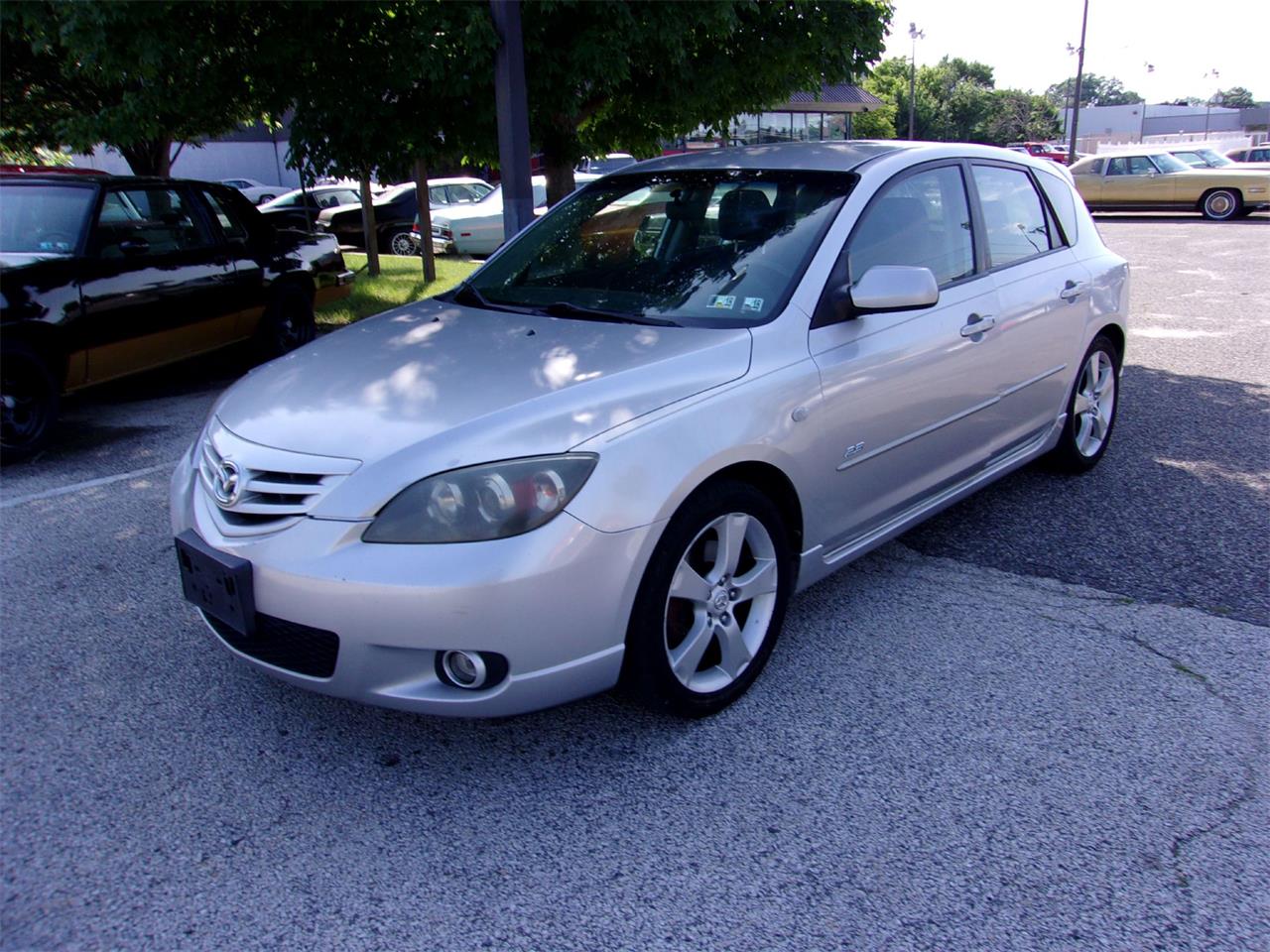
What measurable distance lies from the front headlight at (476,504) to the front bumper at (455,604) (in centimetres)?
3

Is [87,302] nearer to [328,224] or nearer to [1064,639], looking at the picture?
[1064,639]

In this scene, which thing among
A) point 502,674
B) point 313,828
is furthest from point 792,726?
point 313,828

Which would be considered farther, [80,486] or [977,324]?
[80,486]

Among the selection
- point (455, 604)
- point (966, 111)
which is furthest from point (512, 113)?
point (966, 111)

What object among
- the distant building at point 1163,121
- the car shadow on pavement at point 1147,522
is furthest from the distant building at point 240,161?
the distant building at point 1163,121

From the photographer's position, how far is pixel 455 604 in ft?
8.44

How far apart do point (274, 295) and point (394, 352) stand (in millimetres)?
5154

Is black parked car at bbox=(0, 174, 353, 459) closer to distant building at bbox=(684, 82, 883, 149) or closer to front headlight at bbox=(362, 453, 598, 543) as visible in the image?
front headlight at bbox=(362, 453, 598, 543)

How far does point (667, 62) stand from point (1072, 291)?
454 centimetres

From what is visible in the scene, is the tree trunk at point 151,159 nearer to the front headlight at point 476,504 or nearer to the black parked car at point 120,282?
the black parked car at point 120,282

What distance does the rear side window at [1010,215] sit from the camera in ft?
14.6

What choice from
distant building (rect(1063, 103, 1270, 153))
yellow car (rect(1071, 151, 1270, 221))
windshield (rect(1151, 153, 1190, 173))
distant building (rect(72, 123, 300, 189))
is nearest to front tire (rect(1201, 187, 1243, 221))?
yellow car (rect(1071, 151, 1270, 221))

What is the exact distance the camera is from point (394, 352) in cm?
350

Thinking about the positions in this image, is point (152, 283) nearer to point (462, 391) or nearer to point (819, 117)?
point (462, 391)
